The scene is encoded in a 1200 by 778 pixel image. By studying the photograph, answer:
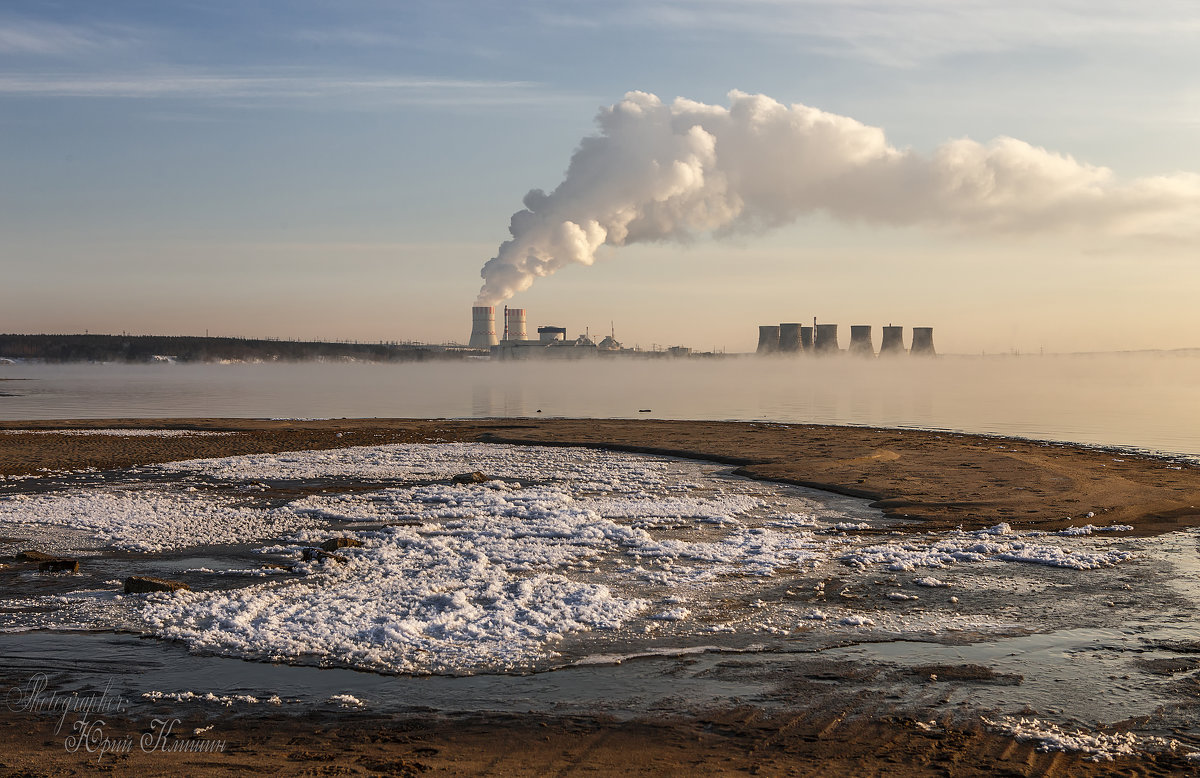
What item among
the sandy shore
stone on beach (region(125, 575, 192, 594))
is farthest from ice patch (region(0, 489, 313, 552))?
the sandy shore

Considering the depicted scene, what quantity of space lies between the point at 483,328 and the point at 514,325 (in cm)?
1442

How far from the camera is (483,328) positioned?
480 ft

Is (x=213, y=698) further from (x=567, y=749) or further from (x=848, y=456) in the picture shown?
(x=848, y=456)

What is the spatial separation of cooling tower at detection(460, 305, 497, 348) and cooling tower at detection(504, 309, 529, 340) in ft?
34.3

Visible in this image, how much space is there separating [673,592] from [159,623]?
17.6 feet

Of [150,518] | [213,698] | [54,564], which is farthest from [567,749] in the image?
[150,518]

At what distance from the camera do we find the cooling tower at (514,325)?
524ft

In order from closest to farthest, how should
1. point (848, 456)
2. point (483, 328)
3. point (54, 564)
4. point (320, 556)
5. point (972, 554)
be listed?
point (54, 564), point (320, 556), point (972, 554), point (848, 456), point (483, 328)

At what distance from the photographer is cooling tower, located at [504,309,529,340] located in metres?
160

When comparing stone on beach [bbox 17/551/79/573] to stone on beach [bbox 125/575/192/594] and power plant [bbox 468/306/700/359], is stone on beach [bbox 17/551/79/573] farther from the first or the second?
power plant [bbox 468/306/700/359]

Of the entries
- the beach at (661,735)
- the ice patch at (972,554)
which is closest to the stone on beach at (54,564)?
the beach at (661,735)

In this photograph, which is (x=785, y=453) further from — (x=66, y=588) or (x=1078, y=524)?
(x=66, y=588)

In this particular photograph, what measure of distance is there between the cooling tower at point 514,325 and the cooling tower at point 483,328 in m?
10.5

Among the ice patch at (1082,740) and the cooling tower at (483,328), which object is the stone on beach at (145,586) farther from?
the cooling tower at (483,328)
